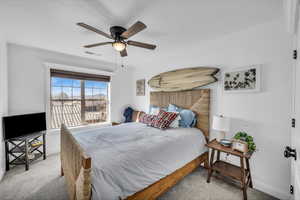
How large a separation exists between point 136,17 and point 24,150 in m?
3.15

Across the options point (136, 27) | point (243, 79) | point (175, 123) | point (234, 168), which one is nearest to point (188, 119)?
point (175, 123)

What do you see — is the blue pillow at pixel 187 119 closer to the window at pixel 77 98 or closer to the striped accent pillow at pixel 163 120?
the striped accent pillow at pixel 163 120

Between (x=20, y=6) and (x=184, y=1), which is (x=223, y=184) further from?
(x=20, y=6)

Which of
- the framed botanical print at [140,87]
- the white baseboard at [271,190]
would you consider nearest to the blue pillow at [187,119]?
the white baseboard at [271,190]

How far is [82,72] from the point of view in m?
3.44

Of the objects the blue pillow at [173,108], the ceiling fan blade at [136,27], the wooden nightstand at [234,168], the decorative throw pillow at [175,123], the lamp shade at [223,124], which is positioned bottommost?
the wooden nightstand at [234,168]

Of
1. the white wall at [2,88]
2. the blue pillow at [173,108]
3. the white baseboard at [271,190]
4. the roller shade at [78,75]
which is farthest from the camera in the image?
the roller shade at [78,75]

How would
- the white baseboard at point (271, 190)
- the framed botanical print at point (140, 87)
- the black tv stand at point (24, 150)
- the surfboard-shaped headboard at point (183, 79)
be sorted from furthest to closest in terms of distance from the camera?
the framed botanical print at point (140, 87), the surfboard-shaped headboard at point (183, 79), the black tv stand at point (24, 150), the white baseboard at point (271, 190)

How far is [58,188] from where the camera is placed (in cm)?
192

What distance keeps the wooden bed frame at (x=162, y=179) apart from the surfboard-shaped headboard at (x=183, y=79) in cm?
14

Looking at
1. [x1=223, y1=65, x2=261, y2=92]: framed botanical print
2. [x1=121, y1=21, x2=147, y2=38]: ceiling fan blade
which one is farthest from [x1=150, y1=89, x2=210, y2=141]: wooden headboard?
[x1=121, y1=21, x2=147, y2=38]: ceiling fan blade

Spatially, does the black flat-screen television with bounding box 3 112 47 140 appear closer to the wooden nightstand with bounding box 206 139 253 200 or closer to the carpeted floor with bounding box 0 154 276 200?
the carpeted floor with bounding box 0 154 276 200

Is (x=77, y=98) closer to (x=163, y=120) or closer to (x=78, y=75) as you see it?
(x=78, y=75)

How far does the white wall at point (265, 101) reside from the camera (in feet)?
5.67
